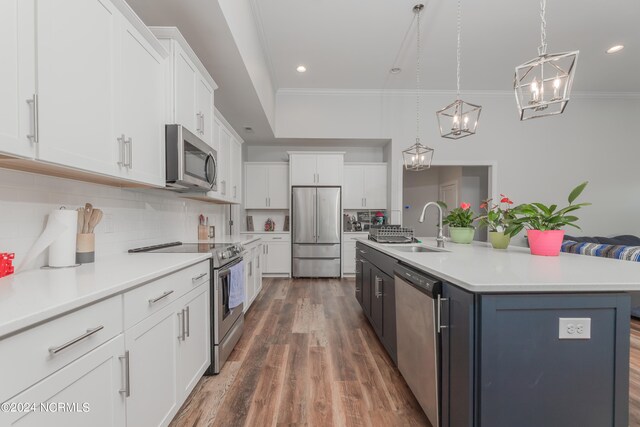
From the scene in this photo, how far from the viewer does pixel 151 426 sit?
126cm

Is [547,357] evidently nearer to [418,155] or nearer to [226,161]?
[418,155]

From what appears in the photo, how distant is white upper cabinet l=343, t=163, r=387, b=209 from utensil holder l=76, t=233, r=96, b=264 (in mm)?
4172

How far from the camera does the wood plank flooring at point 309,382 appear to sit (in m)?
1.62

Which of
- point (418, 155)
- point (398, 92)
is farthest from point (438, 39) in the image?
point (418, 155)

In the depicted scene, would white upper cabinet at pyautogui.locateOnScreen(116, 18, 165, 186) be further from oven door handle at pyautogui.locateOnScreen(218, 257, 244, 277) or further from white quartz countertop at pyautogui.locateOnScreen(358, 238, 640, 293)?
white quartz countertop at pyautogui.locateOnScreen(358, 238, 640, 293)

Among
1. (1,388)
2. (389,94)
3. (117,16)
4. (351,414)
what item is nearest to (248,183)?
(389,94)

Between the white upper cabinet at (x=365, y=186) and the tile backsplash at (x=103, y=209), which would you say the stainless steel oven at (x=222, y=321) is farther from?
the white upper cabinet at (x=365, y=186)

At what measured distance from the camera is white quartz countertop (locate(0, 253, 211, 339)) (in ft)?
2.40

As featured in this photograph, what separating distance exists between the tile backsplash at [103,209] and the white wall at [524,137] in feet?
9.46

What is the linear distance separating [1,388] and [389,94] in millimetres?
5481

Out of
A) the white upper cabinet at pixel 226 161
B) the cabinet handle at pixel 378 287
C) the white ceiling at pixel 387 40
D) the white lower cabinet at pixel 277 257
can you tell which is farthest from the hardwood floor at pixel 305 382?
the white ceiling at pixel 387 40

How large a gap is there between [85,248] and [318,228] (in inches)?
147

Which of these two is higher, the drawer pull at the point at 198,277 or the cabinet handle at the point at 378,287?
the drawer pull at the point at 198,277

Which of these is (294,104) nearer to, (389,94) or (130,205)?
(389,94)
